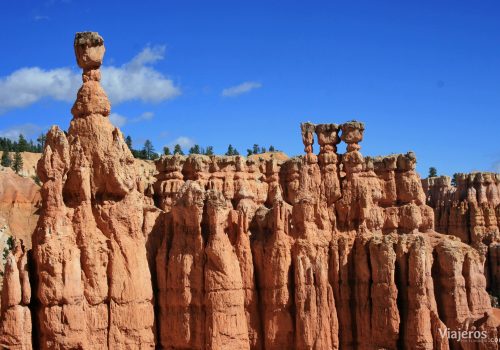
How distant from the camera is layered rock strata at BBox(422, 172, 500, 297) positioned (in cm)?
7150

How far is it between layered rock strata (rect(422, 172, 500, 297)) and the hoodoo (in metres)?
30.9

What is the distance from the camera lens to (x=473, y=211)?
76375 mm

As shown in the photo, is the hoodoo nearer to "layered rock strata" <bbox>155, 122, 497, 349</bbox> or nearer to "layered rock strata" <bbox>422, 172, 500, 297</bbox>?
"layered rock strata" <bbox>155, 122, 497, 349</bbox>

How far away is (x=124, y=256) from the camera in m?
25.8

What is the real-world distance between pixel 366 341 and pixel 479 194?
4945cm

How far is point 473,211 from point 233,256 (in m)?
51.5

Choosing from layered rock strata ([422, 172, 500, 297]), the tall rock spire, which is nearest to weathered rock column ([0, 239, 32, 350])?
the tall rock spire

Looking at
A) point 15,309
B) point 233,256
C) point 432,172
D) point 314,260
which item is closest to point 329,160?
point 314,260

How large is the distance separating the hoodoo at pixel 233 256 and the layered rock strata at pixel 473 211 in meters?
30.9

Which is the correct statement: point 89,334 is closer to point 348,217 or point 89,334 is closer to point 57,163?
point 57,163

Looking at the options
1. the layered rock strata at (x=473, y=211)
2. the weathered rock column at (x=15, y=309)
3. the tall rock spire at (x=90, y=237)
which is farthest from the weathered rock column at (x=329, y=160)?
the layered rock strata at (x=473, y=211)

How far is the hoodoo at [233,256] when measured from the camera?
961 inches

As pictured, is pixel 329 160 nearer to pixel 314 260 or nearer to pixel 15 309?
pixel 314 260

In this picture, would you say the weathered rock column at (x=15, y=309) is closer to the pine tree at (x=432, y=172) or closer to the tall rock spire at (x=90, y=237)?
the tall rock spire at (x=90, y=237)
